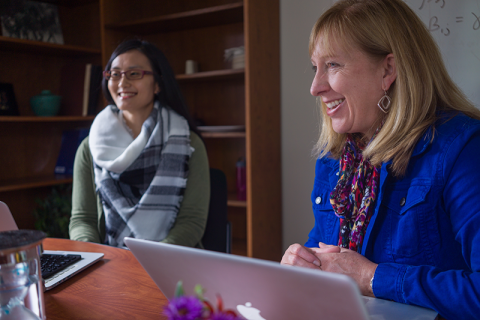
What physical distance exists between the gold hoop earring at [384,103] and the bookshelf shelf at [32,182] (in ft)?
7.40

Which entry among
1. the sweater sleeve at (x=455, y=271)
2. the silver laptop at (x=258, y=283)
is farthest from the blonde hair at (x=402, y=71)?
the silver laptop at (x=258, y=283)

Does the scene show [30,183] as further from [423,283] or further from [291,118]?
[423,283]

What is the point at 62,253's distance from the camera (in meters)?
1.13

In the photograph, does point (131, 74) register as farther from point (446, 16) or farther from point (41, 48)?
point (446, 16)

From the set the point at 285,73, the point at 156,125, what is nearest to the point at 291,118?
the point at 285,73

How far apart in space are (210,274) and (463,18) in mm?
2021

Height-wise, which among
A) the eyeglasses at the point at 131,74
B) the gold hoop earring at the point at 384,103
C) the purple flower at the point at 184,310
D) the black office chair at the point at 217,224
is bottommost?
the black office chair at the point at 217,224

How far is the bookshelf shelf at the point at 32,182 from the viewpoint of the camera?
254 centimetres

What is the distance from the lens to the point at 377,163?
1071 mm

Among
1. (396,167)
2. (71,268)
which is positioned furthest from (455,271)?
(71,268)

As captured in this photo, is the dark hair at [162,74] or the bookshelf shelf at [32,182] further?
the bookshelf shelf at [32,182]

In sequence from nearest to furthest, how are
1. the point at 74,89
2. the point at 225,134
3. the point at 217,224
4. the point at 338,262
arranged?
the point at 338,262 → the point at 217,224 → the point at 225,134 → the point at 74,89

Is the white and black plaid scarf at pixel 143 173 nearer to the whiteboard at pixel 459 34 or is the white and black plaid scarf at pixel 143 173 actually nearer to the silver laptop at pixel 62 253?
the silver laptop at pixel 62 253

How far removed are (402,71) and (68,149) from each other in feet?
8.55
